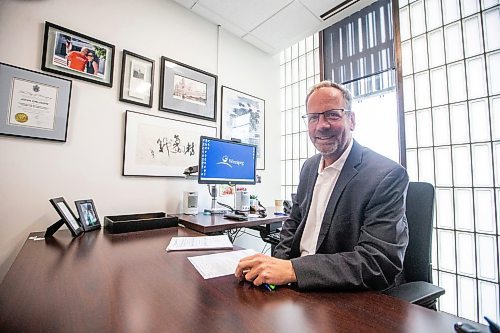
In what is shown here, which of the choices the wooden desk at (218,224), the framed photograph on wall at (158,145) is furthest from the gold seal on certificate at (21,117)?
the wooden desk at (218,224)

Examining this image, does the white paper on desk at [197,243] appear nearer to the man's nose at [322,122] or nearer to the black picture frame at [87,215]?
the black picture frame at [87,215]

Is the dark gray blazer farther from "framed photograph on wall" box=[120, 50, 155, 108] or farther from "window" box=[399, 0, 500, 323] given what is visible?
"framed photograph on wall" box=[120, 50, 155, 108]

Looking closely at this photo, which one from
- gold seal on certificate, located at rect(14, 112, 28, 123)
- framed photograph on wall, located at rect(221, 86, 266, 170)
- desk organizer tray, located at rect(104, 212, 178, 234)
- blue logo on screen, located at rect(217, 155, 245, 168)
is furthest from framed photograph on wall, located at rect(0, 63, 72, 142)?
framed photograph on wall, located at rect(221, 86, 266, 170)

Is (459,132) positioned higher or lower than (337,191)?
higher

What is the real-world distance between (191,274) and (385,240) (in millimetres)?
659

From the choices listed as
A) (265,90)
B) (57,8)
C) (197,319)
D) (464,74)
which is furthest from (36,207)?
(464,74)

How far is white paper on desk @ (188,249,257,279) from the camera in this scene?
77 centimetres

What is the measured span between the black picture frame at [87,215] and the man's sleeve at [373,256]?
1.32m

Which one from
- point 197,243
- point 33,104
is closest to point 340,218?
point 197,243

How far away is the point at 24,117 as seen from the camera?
1.43 meters

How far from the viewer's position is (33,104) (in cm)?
146

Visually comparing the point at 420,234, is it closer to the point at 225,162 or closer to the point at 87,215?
the point at 225,162

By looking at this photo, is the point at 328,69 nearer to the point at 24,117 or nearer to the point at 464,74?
the point at 464,74

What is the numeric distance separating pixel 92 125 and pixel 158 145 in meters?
0.48
